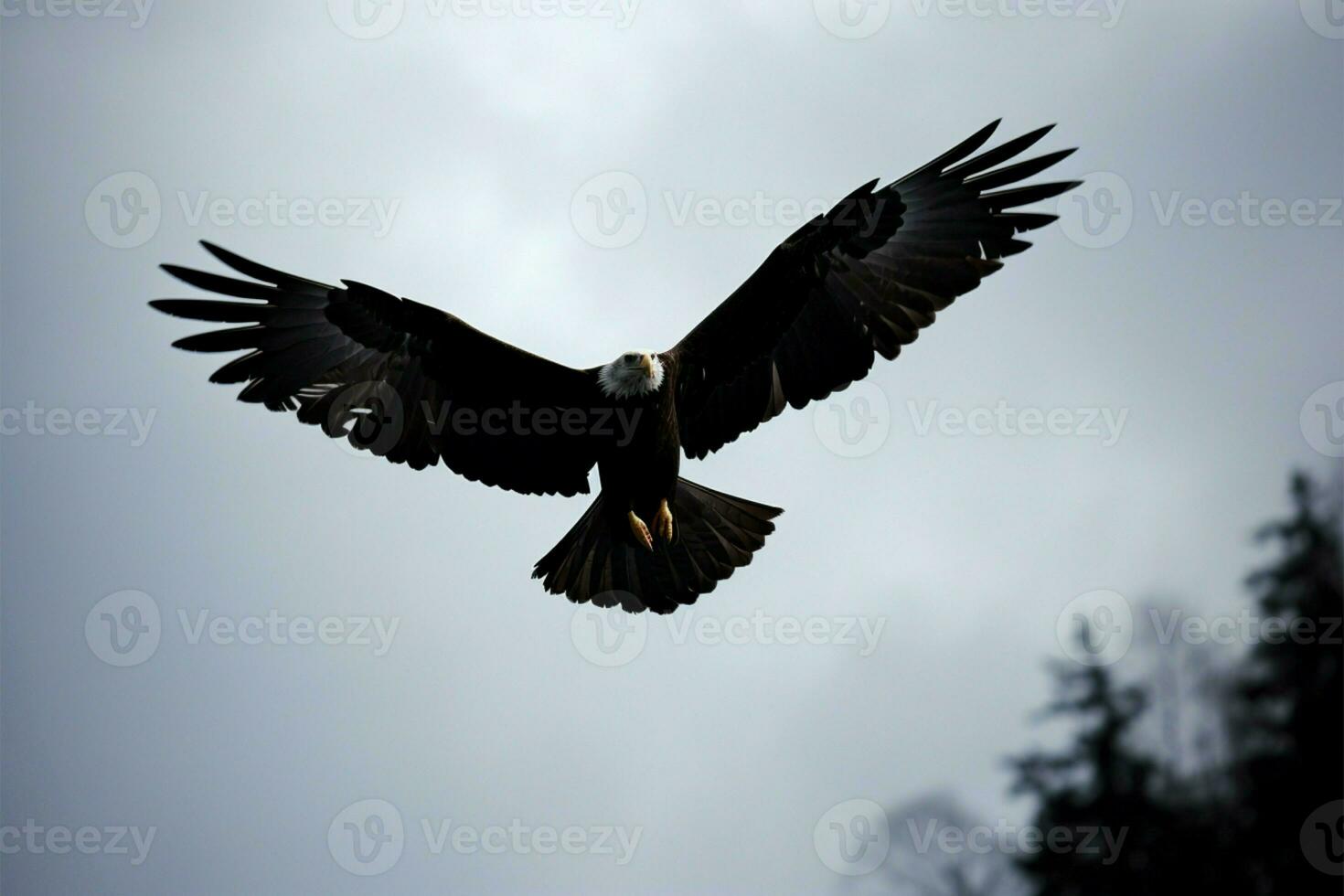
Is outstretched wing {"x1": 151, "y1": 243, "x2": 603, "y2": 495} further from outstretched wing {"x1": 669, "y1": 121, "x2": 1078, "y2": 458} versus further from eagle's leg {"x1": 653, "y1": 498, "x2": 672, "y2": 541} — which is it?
outstretched wing {"x1": 669, "y1": 121, "x2": 1078, "y2": 458}

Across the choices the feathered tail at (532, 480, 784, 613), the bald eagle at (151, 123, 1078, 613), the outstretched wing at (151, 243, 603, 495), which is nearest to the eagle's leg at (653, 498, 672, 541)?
the bald eagle at (151, 123, 1078, 613)

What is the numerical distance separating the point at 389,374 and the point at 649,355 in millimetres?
1666

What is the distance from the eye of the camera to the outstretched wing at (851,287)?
9555 millimetres

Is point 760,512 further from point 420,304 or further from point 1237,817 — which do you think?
point 1237,817

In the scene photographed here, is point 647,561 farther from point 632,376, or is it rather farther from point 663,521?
point 632,376

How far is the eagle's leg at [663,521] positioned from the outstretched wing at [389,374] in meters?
0.57

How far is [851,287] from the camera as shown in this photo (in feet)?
32.1

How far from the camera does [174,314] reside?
9.23 meters

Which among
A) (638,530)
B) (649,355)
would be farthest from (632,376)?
(638,530)

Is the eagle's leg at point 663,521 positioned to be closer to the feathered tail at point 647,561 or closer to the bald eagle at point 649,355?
the bald eagle at point 649,355

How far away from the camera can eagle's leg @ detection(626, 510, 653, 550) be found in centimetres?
975

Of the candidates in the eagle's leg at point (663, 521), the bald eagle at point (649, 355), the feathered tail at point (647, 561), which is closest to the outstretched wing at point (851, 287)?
the bald eagle at point (649, 355)

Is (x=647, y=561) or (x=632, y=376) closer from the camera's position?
(x=632, y=376)

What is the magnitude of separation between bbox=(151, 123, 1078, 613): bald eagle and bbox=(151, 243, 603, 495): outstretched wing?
11 millimetres
